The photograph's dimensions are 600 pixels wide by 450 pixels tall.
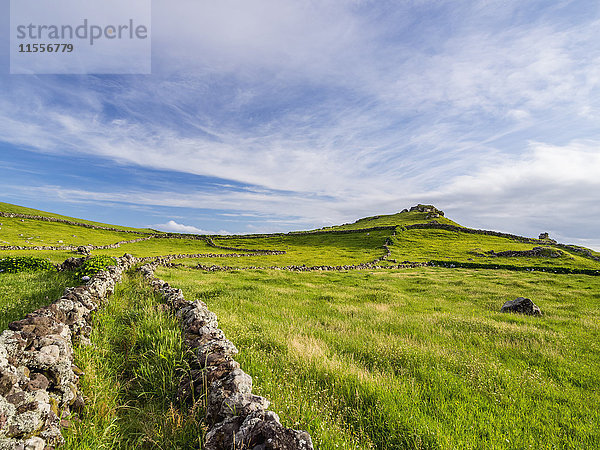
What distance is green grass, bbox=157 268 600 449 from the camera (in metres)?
4.70

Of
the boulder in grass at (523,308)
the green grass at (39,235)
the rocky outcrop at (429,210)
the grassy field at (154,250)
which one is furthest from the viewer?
the rocky outcrop at (429,210)

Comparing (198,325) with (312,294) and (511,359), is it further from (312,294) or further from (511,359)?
(312,294)

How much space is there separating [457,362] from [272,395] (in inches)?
229

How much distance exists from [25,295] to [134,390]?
10.3 metres

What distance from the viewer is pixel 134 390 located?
5.46 metres

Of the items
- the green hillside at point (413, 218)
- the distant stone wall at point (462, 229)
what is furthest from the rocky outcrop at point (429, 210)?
A: the distant stone wall at point (462, 229)

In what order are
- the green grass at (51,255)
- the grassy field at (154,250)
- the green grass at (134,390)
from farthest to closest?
the grassy field at (154,250) → the green grass at (51,255) → the green grass at (134,390)

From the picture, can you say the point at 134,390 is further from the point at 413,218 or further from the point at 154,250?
the point at 413,218

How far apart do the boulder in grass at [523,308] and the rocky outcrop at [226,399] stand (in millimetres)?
16911

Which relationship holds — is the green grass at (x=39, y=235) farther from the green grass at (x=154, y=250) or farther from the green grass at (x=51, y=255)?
the green grass at (x=51, y=255)

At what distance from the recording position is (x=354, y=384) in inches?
230

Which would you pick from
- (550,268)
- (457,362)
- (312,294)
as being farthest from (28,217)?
(550,268)

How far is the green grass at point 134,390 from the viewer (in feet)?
13.6

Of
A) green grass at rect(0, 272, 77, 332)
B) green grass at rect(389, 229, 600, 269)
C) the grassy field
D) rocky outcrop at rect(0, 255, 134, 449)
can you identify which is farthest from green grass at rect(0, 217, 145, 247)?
green grass at rect(389, 229, 600, 269)
